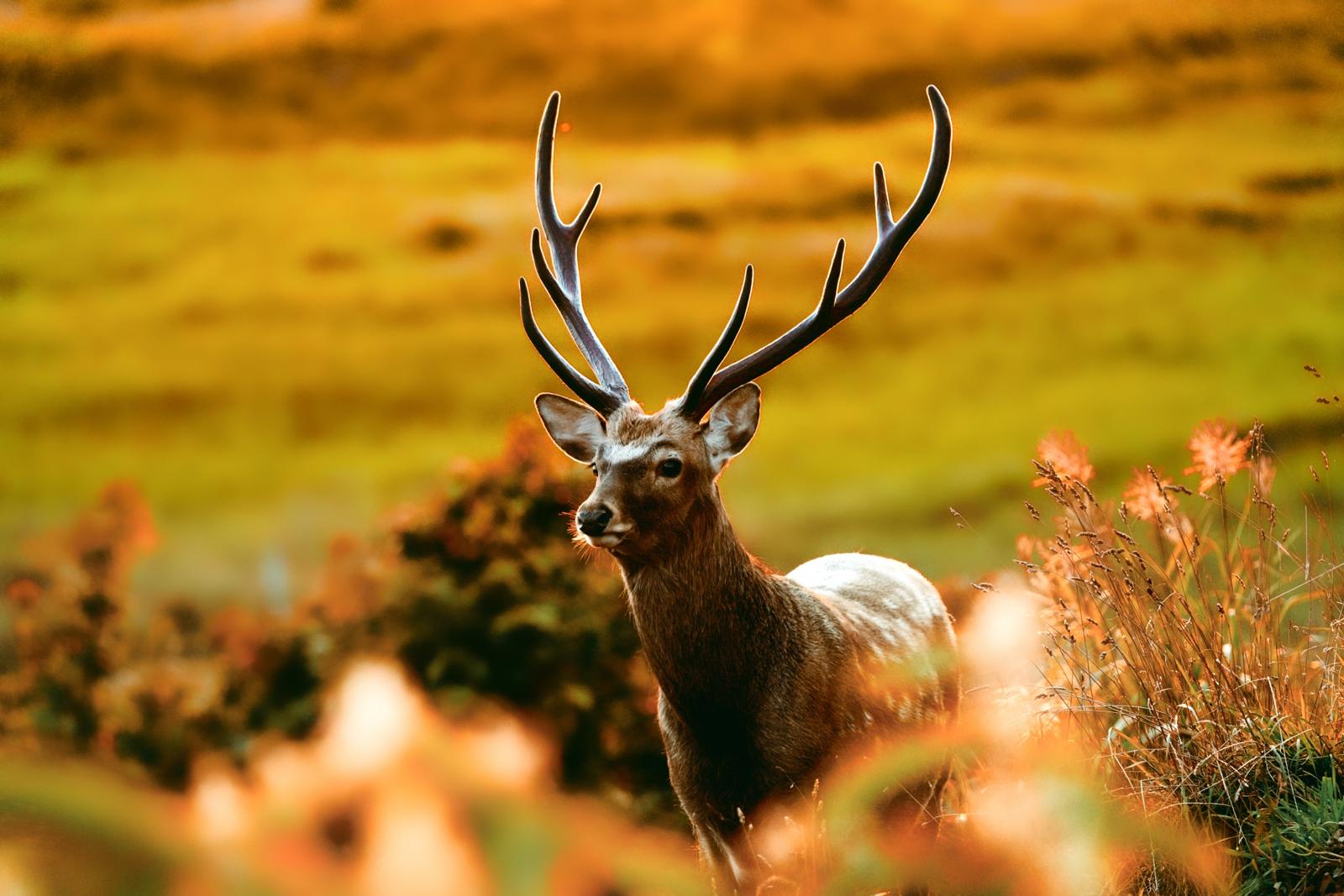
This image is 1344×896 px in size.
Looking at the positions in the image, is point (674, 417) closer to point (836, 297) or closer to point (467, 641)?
point (836, 297)

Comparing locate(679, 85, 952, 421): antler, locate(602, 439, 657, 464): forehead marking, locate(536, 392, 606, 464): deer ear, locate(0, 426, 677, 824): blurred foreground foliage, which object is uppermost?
locate(679, 85, 952, 421): antler

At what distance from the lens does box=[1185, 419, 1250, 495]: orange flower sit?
3658 millimetres

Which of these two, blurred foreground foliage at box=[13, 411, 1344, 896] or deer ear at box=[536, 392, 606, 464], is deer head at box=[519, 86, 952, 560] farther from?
blurred foreground foliage at box=[13, 411, 1344, 896]

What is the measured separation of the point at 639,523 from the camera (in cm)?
364

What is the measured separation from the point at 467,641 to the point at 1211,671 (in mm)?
3403

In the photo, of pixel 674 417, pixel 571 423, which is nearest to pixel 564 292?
pixel 571 423

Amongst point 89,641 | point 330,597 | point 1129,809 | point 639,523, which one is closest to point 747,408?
point 639,523

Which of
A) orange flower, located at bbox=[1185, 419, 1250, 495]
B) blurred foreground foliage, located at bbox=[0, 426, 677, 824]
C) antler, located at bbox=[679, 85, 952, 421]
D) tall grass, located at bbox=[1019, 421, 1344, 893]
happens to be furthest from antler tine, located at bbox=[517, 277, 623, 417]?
orange flower, located at bbox=[1185, 419, 1250, 495]

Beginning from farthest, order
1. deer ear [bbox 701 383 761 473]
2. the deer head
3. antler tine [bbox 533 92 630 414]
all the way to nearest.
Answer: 1. antler tine [bbox 533 92 630 414]
2. deer ear [bbox 701 383 761 473]
3. the deer head

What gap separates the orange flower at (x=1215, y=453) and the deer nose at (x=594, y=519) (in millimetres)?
1910

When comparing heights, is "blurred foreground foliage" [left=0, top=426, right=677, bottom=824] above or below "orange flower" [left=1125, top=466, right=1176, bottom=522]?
below

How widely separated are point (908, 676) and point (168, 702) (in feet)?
15.6

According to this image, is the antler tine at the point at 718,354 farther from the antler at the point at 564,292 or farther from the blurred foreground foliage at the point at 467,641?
the blurred foreground foliage at the point at 467,641

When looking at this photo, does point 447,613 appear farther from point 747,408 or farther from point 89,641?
point 89,641
